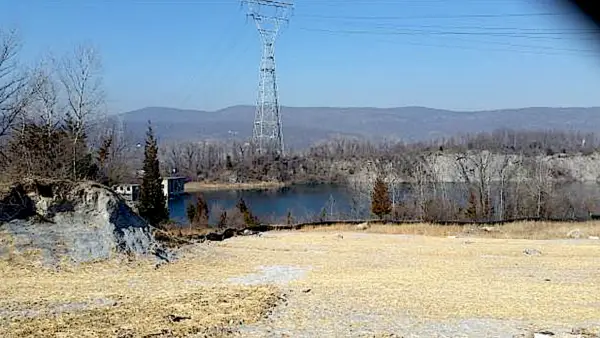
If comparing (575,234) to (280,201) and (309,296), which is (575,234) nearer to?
(309,296)

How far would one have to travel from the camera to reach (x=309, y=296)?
532 inches

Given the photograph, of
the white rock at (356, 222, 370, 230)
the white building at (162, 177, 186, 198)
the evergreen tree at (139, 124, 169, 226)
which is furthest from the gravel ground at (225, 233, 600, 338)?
the white building at (162, 177, 186, 198)

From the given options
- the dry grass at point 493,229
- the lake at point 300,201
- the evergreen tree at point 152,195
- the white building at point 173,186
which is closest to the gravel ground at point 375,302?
the dry grass at point 493,229

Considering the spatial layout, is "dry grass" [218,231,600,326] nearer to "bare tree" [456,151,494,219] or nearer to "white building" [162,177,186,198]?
"bare tree" [456,151,494,219]

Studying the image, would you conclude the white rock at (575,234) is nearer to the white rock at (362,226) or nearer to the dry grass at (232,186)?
the white rock at (362,226)

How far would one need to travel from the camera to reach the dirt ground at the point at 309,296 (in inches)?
408

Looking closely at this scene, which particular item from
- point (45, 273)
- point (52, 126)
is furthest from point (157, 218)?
point (45, 273)

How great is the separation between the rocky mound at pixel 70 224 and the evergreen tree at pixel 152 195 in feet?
70.6

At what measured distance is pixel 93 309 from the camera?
11562 mm

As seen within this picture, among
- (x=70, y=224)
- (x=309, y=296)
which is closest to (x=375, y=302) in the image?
(x=309, y=296)

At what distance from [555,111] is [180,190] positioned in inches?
2925

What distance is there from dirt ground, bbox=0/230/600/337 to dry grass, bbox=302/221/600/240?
10.8 metres

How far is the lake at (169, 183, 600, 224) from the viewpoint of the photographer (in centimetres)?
5514

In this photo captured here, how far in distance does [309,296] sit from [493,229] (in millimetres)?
23570
